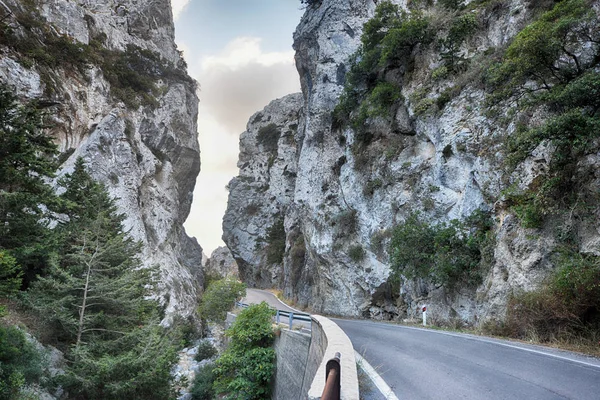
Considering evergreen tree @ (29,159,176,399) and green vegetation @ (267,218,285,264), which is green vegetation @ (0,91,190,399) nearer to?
evergreen tree @ (29,159,176,399)

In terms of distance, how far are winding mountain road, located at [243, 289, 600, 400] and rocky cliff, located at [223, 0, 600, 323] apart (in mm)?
3138

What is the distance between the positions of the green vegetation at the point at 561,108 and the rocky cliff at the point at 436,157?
0.16ft

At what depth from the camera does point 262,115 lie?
2116 inches

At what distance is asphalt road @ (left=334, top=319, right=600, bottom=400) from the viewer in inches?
143

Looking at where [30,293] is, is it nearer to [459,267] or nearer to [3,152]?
[3,152]

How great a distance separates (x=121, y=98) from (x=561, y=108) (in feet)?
109

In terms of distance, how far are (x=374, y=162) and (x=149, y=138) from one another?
82.7 feet

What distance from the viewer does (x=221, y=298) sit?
2589cm

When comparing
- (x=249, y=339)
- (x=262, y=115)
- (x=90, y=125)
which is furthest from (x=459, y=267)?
(x=262, y=115)

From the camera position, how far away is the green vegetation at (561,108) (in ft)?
24.7

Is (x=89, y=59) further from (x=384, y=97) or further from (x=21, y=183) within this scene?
(x=384, y=97)

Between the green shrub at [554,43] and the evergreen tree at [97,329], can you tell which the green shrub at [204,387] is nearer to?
the evergreen tree at [97,329]

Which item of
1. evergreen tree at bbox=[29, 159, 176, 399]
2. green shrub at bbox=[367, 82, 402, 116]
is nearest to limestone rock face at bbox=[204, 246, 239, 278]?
green shrub at bbox=[367, 82, 402, 116]

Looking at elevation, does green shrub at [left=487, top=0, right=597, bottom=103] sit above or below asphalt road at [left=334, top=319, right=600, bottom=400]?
above
